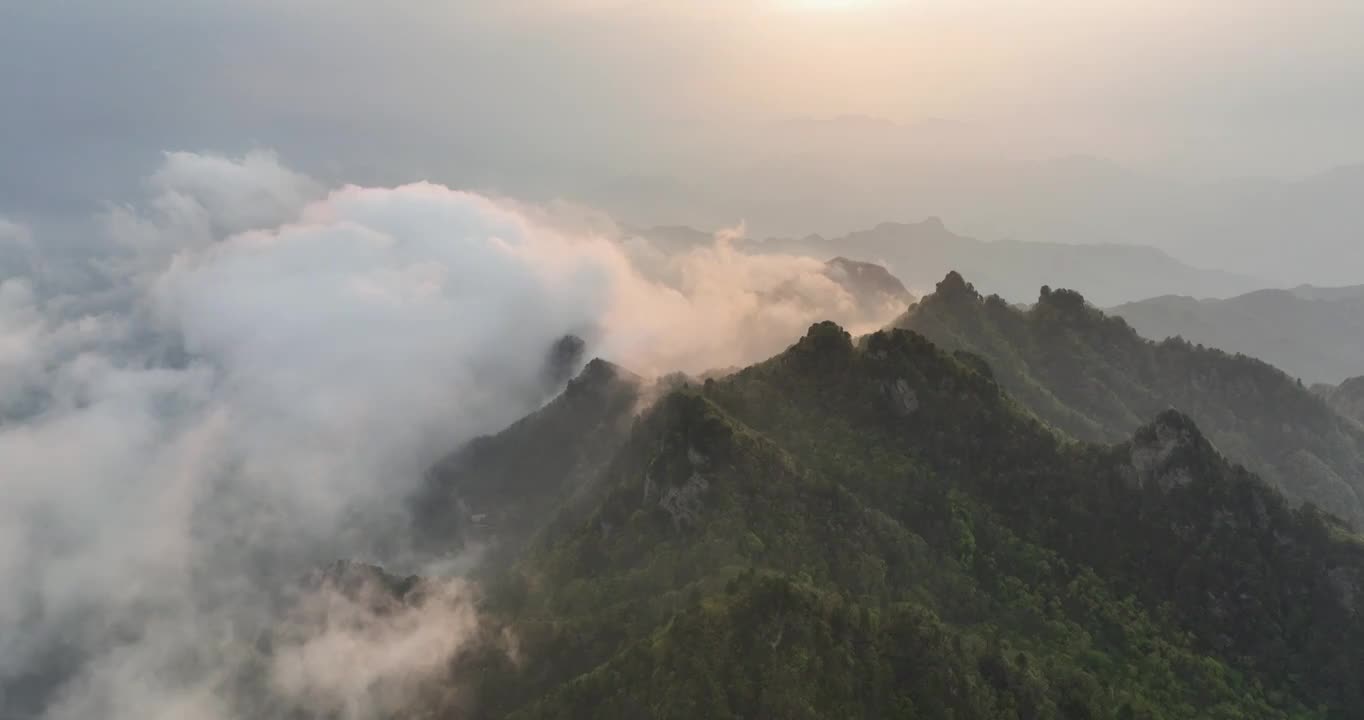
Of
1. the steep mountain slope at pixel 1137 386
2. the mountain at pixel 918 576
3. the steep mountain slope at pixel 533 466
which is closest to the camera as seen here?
the mountain at pixel 918 576

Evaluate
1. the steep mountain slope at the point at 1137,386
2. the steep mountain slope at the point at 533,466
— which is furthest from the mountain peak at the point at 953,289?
the steep mountain slope at the point at 533,466

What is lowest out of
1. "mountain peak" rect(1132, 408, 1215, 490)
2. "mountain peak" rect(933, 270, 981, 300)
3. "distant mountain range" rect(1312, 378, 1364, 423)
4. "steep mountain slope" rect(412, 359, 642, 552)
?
"steep mountain slope" rect(412, 359, 642, 552)

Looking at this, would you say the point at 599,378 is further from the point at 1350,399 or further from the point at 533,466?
the point at 1350,399

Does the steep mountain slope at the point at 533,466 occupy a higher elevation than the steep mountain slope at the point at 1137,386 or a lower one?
lower

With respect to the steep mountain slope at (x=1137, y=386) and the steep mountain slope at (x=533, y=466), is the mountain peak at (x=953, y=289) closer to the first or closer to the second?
the steep mountain slope at (x=1137, y=386)

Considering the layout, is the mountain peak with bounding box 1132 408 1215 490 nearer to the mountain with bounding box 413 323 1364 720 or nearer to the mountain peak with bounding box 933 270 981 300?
the mountain with bounding box 413 323 1364 720

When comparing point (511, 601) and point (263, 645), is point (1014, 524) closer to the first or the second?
point (511, 601)

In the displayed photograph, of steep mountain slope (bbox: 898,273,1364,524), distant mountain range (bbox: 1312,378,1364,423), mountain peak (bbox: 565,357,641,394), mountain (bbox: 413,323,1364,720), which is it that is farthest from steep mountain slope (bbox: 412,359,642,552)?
distant mountain range (bbox: 1312,378,1364,423)

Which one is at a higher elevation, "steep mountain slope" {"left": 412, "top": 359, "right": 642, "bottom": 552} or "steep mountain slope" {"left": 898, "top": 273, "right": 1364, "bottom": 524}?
"steep mountain slope" {"left": 898, "top": 273, "right": 1364, "bottom": 524}
